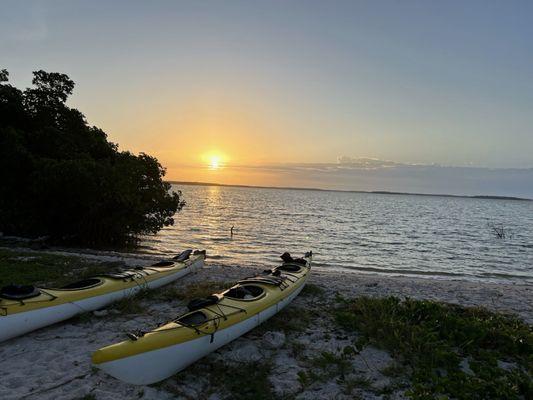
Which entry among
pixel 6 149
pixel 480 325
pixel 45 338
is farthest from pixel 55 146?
pixel 480 325

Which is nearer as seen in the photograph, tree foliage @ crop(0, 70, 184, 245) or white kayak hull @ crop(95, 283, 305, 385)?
white kayak hull @ crop(95, 283, 305, 385)

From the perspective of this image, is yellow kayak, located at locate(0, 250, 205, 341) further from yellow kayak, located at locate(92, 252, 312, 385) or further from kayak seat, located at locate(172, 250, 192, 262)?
yellow kayak, located at locate(92, 252, 312, 385)

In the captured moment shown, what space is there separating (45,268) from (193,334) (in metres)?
8.78

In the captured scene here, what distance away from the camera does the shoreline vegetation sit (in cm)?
568

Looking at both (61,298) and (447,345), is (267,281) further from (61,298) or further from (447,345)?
(61,298)

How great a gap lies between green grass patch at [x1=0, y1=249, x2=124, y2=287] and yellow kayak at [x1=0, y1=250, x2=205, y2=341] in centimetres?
267

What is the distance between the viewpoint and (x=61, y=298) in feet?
26.1

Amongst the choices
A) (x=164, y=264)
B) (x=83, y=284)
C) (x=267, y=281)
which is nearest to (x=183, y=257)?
(x=164, y=264)

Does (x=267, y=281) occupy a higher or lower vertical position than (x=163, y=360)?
higher

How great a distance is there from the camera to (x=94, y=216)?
20.6 meters

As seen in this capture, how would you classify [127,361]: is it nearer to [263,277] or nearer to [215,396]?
[215,396]

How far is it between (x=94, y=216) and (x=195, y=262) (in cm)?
979

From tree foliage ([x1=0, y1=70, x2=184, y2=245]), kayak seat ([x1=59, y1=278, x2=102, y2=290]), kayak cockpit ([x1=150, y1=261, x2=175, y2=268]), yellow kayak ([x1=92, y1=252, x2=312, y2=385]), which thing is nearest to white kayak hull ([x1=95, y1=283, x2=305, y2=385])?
yellow kayak ([x1=92, y1=252, x2=312, y2=385])

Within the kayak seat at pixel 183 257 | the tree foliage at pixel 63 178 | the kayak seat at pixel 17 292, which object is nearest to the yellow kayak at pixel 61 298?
the kayak seat at pixel 17 292
